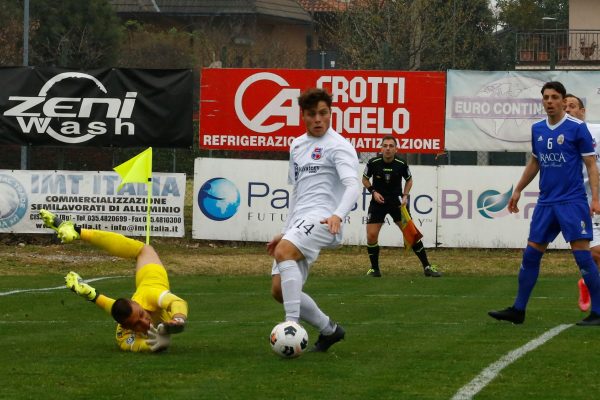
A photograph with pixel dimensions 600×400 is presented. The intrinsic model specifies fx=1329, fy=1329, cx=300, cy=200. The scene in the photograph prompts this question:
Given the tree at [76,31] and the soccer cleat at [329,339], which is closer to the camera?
the soccer cleat at [329,339]

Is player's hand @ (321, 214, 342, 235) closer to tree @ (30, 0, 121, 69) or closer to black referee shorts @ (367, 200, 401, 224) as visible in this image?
black referee shorts @ (367, 200, 401, 224)

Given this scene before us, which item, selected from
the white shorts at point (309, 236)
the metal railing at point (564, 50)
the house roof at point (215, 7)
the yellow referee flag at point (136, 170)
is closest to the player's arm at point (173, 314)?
the white shorts at point (309, 236)

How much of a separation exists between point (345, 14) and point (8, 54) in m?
10.7

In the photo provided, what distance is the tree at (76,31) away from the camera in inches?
1582

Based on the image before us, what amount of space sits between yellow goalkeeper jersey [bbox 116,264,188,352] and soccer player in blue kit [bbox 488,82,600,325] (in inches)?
128

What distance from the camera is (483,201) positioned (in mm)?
21734

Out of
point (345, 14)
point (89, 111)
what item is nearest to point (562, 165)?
point (89, 111)

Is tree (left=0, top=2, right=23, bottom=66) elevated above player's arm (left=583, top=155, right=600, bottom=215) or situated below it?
above

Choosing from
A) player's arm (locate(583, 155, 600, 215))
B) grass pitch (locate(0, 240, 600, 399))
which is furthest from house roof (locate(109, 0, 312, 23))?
player's arm (locate(583, 155, 600, 215))

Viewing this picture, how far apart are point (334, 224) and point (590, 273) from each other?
10.8 feet

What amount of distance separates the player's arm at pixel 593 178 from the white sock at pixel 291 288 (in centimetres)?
324

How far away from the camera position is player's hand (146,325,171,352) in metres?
9.47

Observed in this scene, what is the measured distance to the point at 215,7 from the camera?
189 feet

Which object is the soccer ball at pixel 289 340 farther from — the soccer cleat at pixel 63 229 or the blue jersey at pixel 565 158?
the blue jersey at pixel 565 158
